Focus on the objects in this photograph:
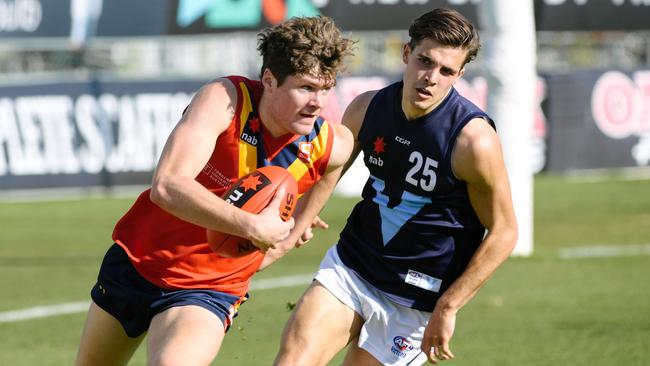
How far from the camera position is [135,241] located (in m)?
5.89

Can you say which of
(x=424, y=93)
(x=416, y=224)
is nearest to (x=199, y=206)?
(x=424, y=93)

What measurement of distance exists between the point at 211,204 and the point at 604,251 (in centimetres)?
1004

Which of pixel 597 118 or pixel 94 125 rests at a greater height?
pixel 94 125

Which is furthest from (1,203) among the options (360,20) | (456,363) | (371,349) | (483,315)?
(371,349)

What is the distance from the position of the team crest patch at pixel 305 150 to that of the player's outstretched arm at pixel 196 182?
0.41 metres

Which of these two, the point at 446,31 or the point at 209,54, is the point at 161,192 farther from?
the point at 209,54

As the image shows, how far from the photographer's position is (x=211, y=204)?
17.1 feet

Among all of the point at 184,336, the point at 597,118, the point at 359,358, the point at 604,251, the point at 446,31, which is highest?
the point at 446,31

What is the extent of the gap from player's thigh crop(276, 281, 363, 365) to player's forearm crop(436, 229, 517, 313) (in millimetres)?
640

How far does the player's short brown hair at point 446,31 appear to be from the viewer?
611 cm

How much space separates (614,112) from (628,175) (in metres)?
1.30

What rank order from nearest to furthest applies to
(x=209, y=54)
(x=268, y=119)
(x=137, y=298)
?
1. (x=268, y=119)
2. (x=137, y=298)
3. (x=209, y=54)

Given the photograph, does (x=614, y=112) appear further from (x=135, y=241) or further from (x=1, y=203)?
(x=135, y=241)

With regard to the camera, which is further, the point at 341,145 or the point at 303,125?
the point at 341,145
